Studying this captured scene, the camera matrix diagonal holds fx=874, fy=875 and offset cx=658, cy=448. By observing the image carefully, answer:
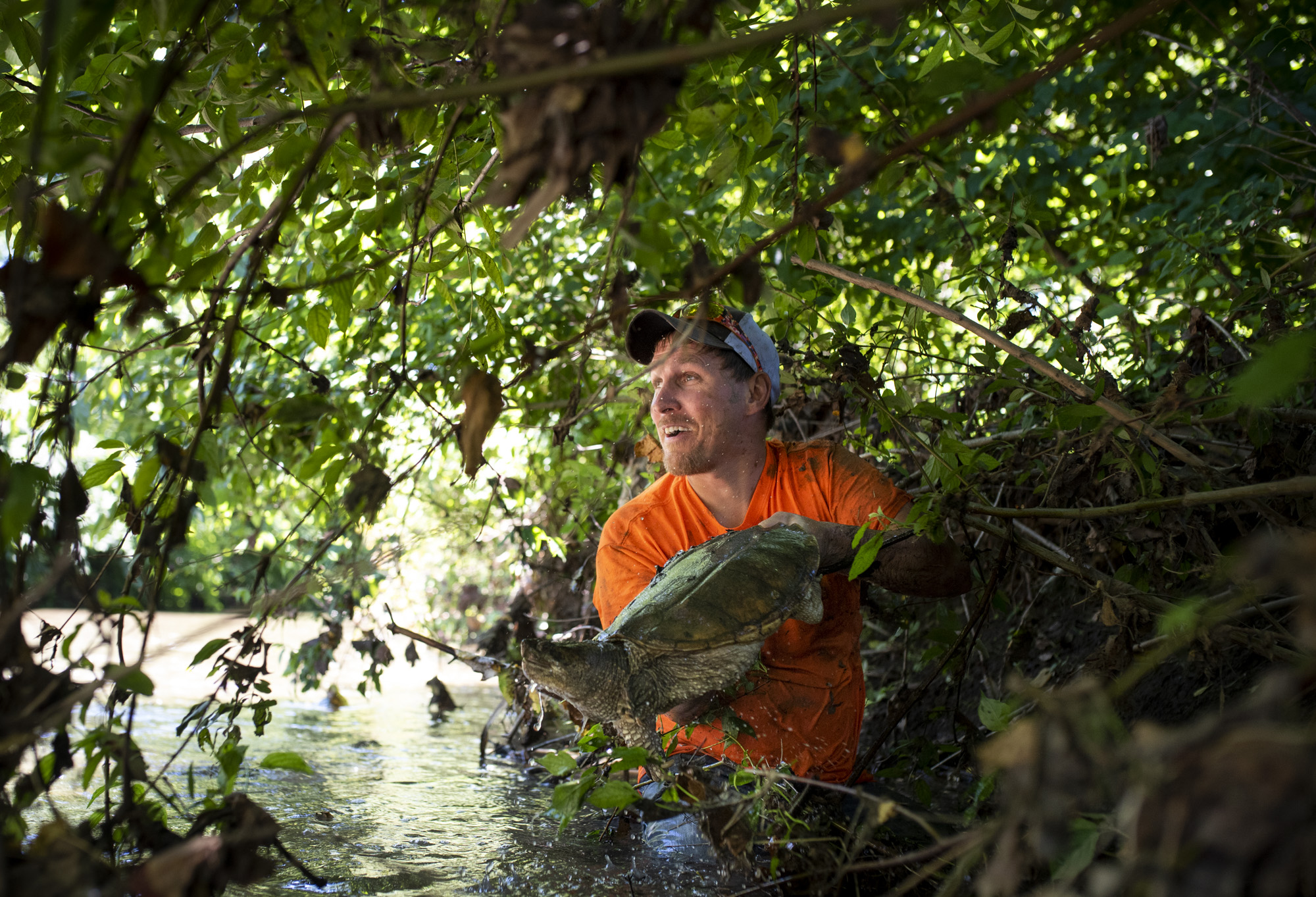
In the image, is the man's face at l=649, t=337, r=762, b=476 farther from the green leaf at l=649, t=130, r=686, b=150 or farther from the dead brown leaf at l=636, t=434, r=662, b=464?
the green leaf at l=649, t=130, r=686, b=150

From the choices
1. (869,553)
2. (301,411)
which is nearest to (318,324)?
(301,411)

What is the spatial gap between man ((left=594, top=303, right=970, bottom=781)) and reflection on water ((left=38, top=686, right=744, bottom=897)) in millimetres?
381

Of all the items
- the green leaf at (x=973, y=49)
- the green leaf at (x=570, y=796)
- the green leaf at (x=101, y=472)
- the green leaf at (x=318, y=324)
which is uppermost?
the green leaf at (x=973, y=49)

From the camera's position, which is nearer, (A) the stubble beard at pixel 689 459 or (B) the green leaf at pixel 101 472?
(B) the green leaf at pixel 101 472

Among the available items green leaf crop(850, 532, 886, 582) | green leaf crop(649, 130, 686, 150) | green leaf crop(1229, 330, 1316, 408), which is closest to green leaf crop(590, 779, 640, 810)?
green leaf crop(850, 532, 886, 582)

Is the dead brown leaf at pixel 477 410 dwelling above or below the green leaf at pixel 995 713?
above

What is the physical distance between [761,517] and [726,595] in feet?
3.34

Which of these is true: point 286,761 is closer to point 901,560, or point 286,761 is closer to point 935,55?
point 901,560

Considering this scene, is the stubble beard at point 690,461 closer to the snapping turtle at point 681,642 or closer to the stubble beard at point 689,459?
the stubble beard at point 689,459

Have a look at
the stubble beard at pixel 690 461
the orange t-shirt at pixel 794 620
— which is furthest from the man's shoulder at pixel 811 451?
the stubble beard at pixel 690 461

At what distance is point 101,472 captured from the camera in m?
1.75

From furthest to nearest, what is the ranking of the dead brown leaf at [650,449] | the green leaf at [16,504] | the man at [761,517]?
1. the dead brown leaf at [650,449]
2. the man at [761,517]
3. the green leaf at [16,504]

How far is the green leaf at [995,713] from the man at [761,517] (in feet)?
2.13

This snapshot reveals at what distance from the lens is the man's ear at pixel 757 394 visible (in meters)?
3.01
